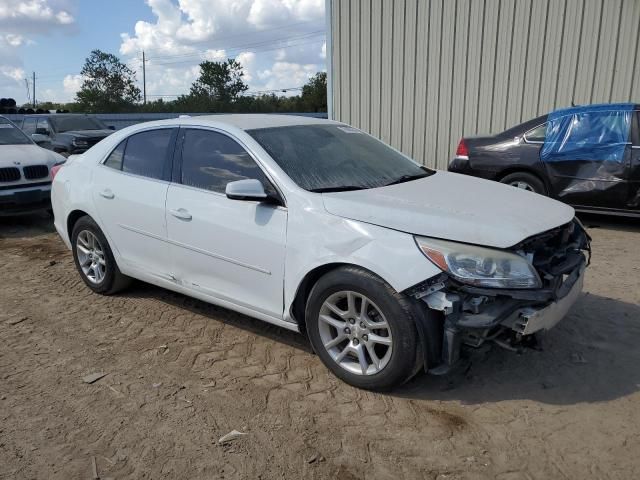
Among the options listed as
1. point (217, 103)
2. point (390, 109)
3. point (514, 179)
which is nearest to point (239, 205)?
point (514, 179)

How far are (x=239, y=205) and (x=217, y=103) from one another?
6036cm

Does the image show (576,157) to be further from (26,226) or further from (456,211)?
(26,226)

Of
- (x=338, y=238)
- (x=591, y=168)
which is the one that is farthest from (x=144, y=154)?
(x=591, y=168)

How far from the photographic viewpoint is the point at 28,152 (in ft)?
28.1

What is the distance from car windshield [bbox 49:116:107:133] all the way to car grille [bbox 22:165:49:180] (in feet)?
19.4

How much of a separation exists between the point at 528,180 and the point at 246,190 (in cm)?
527

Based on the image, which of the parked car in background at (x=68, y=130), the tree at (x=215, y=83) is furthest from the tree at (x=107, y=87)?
the parked car in background at (x=68, y=130)

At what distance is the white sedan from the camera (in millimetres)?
2947

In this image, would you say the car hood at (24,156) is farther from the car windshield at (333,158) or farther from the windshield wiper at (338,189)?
the windshield wiper at (338,189)

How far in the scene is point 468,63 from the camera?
32.9ft

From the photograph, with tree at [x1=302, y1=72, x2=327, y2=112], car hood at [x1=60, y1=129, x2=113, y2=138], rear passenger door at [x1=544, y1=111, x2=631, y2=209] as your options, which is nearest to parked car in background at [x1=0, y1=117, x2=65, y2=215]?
car hood at [x1=60, y1=129, x2=113, y2=138]

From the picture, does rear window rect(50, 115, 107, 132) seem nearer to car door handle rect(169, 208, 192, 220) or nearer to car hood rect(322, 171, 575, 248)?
car door handle rect(169, 208, 192, 220)

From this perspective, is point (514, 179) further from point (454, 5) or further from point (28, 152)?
point (28, 152)

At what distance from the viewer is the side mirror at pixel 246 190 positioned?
11.2 ft
